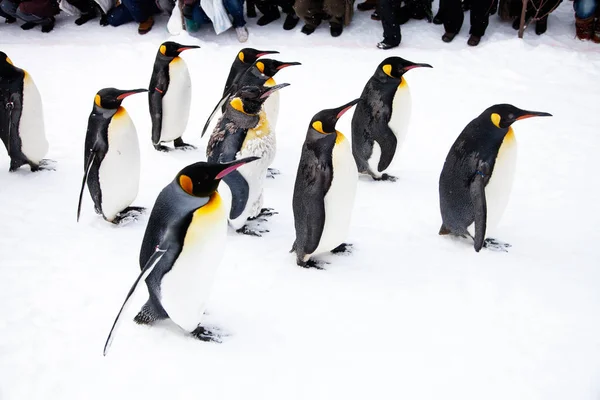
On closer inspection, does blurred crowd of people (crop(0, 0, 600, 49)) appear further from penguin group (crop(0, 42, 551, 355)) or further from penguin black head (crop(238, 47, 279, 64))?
penguin group (crop(0, 42, 551, 355))

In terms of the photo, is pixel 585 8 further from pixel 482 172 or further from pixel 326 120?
pixel 326 120

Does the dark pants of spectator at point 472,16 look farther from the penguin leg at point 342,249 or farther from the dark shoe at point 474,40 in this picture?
the penguin leg at point 342,249

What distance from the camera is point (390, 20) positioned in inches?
225

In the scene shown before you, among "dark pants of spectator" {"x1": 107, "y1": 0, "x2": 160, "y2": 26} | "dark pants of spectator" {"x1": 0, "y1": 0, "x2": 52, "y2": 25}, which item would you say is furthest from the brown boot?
"dark pants of spectator" {"x1": 0, "y1": 0, "x2": 52, "y2": 25}

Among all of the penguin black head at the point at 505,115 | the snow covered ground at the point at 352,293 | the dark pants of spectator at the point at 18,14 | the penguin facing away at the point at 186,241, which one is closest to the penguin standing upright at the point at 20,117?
the snow covered ground at the point at 352,293

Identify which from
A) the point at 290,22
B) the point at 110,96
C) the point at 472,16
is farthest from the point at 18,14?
the point at 472,16

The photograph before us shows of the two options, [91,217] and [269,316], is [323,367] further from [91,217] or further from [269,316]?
[91,217]

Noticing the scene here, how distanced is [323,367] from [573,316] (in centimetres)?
106

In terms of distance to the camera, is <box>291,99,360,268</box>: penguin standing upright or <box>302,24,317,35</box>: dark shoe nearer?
<box>291,99,360,268</box>: penguin standing upright

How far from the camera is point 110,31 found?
22.4ft

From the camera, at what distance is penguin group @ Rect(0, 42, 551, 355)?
193cm

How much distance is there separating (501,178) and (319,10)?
430 cm

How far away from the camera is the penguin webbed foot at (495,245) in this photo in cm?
271

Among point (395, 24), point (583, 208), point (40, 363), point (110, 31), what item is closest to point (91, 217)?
point (40, 363)
